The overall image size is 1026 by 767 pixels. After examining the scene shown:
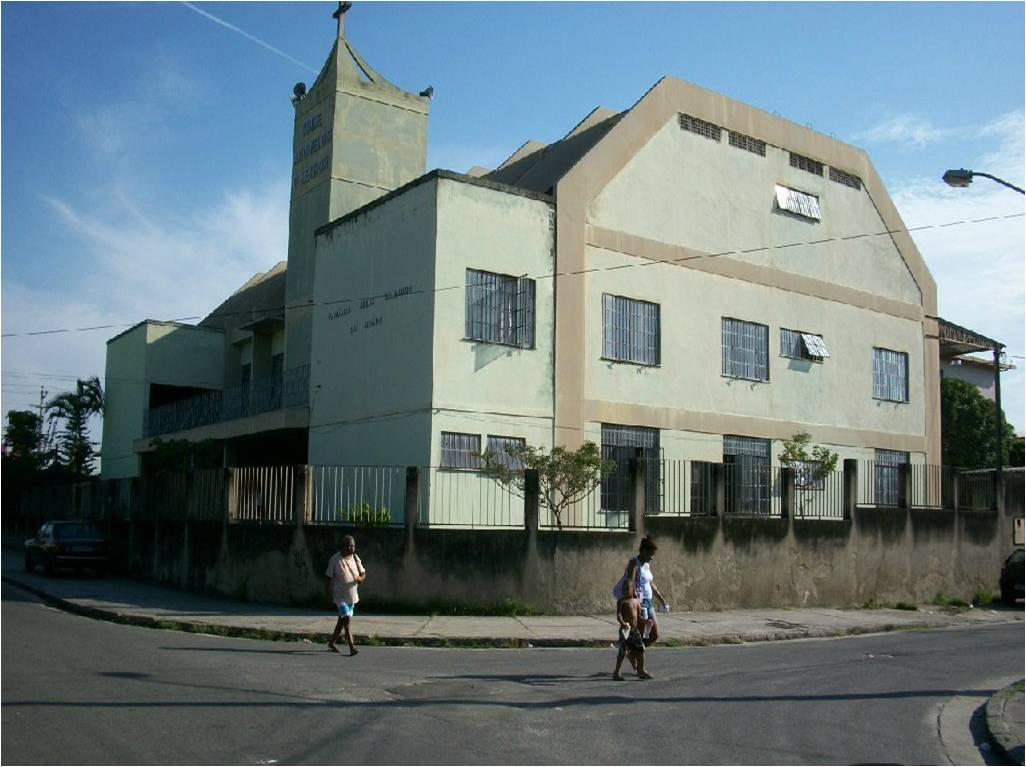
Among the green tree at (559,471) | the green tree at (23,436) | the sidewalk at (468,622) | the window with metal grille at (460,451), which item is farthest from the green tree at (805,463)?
the green tree at (23,436)

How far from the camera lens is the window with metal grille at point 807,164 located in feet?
95.0

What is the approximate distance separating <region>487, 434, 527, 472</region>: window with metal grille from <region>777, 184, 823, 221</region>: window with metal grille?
35.6 ft

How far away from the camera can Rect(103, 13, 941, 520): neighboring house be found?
2239 cm

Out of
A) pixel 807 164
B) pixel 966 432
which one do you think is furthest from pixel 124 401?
pixel 966 432

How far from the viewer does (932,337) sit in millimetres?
31812

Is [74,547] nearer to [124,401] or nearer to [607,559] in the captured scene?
[124,401]

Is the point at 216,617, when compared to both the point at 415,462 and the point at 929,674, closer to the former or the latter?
the point at 415,462

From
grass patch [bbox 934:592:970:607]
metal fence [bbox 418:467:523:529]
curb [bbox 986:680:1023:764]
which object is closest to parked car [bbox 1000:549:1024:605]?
grass patch [bbox 934:592:970:607]

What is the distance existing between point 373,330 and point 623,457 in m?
6.33

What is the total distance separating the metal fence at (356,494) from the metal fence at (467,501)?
1.93ft

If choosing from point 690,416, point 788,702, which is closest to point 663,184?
point 690,416

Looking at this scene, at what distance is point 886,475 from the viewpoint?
29.3 m

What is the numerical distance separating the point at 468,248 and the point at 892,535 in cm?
1130

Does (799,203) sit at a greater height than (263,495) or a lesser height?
greater
